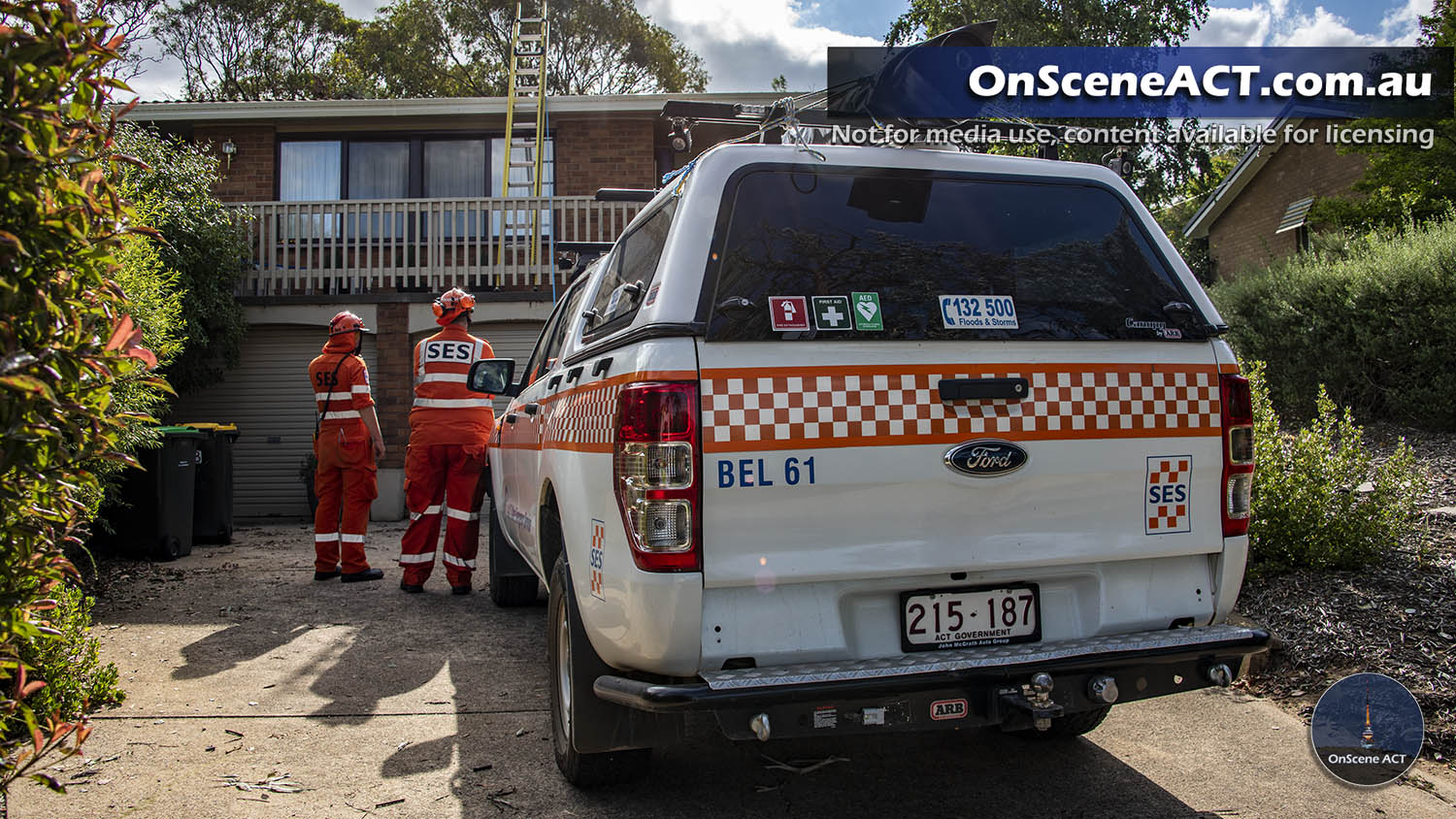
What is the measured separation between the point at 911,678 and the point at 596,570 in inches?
36.2

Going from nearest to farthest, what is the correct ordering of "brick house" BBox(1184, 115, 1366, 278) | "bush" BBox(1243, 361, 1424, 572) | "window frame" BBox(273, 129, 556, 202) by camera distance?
1. "bush" BBox(1243, 361, 1424, 572)
2. "window frame" BBox(273, 129, 556, 202)
3. "brick house" BBox(1184, 115, 1366, 278)

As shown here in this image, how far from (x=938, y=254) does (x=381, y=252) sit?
461 inches

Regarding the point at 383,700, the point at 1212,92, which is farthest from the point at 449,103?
the point at 383,700

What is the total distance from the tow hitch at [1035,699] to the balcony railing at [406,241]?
1117cm

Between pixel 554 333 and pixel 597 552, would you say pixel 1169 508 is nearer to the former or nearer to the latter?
pixel 597 552

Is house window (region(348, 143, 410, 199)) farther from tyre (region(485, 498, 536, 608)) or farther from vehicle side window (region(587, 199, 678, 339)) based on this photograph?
vehicle side window (region(587, 199, 678, 339))

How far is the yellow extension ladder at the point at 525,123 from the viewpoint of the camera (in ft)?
47.8

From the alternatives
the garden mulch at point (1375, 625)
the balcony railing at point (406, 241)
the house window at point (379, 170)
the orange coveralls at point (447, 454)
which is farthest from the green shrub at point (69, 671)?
the house window at point (379, 170)

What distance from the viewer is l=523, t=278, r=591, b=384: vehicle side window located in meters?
5.04

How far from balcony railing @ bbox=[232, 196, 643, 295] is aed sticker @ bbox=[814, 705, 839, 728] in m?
11.1

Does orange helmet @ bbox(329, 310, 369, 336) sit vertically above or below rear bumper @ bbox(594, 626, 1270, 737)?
above

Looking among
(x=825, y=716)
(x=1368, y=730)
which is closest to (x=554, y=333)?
(x=825, y=716)

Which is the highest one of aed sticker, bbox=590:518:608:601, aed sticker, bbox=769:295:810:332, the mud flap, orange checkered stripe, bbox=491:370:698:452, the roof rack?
the roof rack

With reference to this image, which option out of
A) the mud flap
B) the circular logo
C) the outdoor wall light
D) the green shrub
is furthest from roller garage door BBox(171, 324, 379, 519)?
the circular logo
